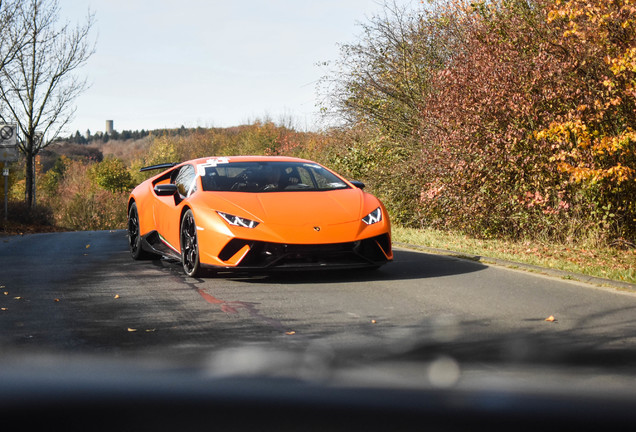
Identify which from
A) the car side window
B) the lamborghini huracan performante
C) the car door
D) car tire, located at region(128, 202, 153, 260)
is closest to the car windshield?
the lamborghini huracan performante

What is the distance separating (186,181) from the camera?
31.8ft

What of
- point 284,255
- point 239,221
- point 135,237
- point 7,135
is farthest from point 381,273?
point 7,135

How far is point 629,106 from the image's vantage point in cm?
1227

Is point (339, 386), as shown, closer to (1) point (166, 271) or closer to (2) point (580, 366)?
(2) point (580, 366)

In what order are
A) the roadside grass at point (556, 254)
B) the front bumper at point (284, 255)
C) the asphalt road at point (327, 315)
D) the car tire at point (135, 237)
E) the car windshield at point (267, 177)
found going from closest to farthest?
the asphalt road at point (327, 315) < the front bumper at point (284, 255) < the car windshield at point (267, 177) < the roadside grass at point (556, 254) < the car tire at point (135, 237)

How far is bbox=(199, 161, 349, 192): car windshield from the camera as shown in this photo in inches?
362

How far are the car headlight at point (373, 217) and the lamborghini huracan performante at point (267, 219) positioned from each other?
14 millimetres

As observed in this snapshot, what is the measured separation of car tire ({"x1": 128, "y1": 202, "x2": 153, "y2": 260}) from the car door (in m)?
1.05

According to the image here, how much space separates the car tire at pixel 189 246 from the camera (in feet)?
28.2

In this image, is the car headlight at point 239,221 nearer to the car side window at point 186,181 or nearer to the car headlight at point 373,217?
the car side window at point 186,181

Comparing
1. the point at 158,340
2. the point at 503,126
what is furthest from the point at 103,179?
the point at 158,340

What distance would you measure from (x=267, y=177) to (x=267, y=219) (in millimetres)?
1384

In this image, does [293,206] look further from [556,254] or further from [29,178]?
[29,178]

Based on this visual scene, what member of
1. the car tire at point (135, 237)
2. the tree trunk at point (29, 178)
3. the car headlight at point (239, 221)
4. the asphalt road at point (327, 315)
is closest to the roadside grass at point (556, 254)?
the asphalt road at point (327, 315)
